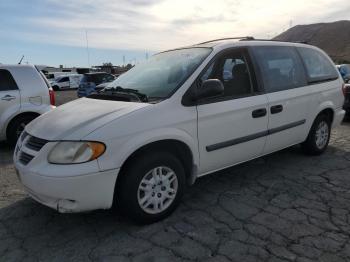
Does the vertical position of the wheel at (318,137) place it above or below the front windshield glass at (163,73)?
below

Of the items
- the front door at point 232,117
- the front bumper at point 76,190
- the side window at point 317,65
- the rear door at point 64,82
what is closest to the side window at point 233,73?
the front door at point 232,117

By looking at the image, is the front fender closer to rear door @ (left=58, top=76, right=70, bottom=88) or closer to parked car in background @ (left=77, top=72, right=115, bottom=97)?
parked car in background @ (left=77, top=72, right=115, bottom=97)

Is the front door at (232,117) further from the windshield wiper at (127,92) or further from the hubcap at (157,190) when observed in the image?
the windshield wiper at (127,92)

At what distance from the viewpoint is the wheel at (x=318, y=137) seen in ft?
18.2

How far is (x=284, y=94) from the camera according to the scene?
4762 millimetres

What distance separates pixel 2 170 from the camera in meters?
5.62

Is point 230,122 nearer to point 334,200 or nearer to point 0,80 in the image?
point 334,200

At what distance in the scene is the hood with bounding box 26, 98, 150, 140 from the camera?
128 inches

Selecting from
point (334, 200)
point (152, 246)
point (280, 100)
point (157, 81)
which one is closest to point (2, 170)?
point (157, 81)

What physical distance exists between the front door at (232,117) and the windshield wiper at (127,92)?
1.90 ft

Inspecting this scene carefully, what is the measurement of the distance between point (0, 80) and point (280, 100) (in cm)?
516

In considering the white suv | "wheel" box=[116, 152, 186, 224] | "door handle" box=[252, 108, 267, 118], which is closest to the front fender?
the white suv

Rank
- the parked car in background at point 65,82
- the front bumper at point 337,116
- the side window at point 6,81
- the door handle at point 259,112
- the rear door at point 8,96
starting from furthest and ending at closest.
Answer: the parked car in background at point 65,82
the side window at point 6,81
the rear door at point 8,96
the front bumper at point 337,116
the door handle at point 259,112

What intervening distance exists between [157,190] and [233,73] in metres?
1.69
